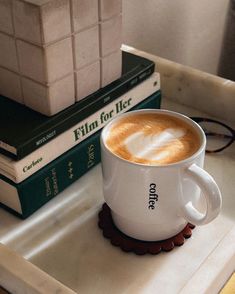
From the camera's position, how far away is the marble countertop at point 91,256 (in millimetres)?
396

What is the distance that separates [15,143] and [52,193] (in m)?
0.08

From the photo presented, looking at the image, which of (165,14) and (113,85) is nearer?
(113,85)

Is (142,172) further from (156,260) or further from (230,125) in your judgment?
(230,125)

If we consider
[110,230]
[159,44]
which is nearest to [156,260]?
[110,230]

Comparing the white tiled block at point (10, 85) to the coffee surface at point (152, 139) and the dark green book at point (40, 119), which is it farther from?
the coffee surface at point (152, 139)

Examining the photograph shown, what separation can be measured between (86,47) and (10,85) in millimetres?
83

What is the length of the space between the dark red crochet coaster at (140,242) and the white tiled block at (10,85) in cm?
15

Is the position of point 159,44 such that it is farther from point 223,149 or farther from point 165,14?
point 223,149

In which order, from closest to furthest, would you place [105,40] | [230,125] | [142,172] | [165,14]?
[142,172] < [105,40] < [230,125] < [165,14]

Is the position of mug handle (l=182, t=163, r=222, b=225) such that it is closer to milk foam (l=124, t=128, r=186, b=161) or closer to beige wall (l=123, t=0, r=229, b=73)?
milk foam (l=124, t=128, r=186, b=161)

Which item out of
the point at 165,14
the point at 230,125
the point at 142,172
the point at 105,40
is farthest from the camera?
the point at 165,14

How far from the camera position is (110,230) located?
0.46 metres

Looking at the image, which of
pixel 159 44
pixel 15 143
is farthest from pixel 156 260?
pixel 159 44

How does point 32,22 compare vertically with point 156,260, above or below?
above
